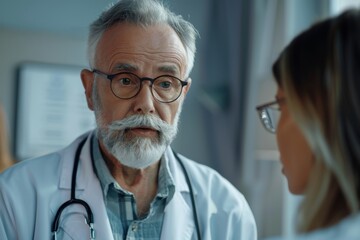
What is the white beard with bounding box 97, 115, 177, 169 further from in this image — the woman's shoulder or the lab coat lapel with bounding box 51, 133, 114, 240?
the woman's shoulder

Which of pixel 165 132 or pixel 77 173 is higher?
pixel 165 132

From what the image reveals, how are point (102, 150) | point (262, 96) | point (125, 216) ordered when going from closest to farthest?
point (125, 216) < point (102, 150) < point (262, 96)

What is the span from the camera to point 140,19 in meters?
1.37

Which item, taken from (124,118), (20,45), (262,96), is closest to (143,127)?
(124,118)

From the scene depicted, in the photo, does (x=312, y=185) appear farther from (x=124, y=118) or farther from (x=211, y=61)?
(x=211, y=61)

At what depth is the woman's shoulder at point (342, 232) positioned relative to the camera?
26.4 inches

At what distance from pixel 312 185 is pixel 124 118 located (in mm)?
665

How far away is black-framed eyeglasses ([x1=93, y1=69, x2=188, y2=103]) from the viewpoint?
134cm

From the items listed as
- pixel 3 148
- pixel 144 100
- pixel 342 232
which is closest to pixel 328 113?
pixel 342 232

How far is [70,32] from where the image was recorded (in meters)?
3.17

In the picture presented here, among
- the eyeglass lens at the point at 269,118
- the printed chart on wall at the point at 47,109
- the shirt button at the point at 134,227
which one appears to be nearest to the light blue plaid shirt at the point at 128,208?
the shirt button at the point at 134,227

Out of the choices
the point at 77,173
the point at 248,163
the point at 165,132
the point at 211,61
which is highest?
the point at 211,61

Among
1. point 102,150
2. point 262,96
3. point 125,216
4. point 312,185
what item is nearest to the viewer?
point 312,185

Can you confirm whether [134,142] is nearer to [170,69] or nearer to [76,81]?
[170,69]
